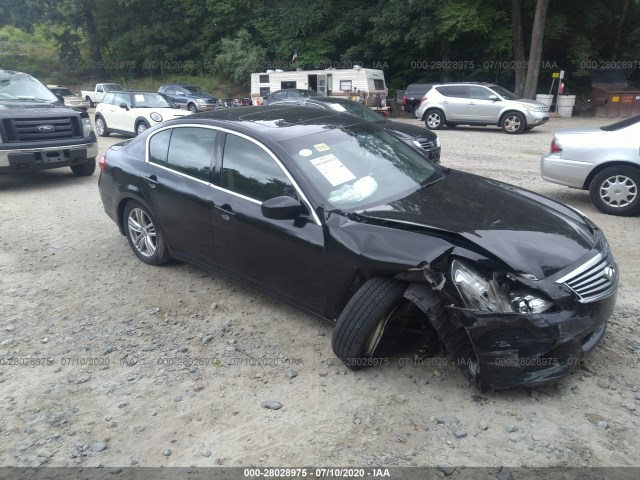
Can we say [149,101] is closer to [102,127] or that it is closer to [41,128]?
[102,127]

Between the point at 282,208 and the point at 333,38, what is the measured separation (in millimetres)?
31763

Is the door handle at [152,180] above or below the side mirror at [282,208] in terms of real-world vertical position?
below

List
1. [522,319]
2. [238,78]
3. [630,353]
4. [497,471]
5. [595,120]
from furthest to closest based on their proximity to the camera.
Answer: [238,78] < [595,120] < [630,353] < [522,319] < [497,471]

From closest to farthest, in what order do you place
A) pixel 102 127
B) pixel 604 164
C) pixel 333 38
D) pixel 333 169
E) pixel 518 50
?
pixel 333 169 → pixel 604 164 → pixel 102 127 → pixel 518 50 → pixel 333 38

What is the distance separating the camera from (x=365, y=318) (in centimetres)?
327

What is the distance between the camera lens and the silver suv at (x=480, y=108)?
17047mm

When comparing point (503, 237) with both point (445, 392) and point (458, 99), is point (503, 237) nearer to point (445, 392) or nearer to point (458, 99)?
point (445, 392)

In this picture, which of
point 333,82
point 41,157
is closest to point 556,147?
point 41,157

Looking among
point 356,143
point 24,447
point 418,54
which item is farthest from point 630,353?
point 418,54

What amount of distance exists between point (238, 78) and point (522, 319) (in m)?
34.3

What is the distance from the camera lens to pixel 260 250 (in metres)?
4.00

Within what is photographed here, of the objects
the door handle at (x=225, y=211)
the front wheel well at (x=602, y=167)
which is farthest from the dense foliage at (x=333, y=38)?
the door handle at (x=225, y=211)

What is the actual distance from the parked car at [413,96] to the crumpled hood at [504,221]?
2106 centimetres

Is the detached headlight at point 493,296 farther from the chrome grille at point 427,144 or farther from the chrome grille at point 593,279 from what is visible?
the chrome grille at point 427,144
